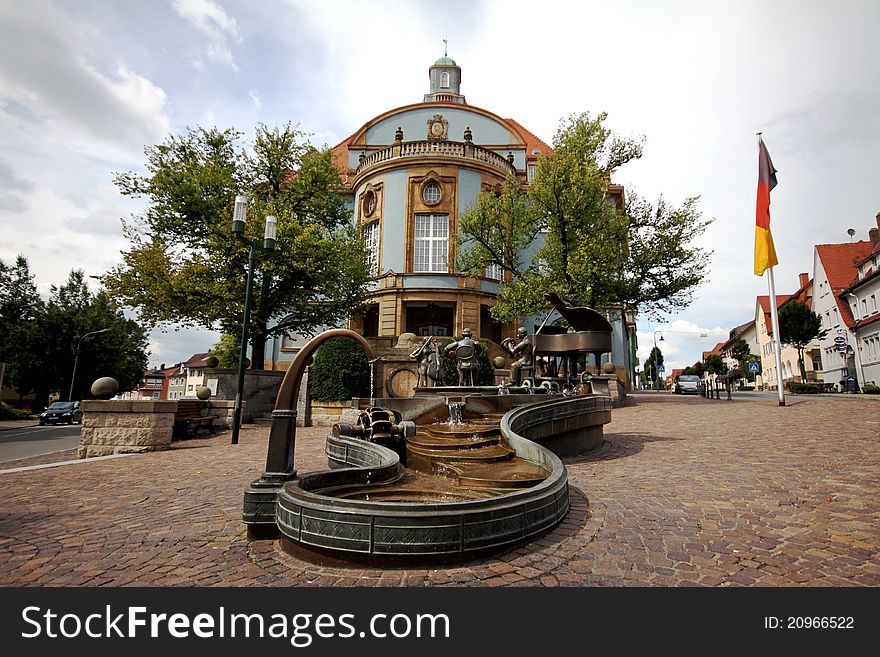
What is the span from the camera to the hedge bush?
17.0 m

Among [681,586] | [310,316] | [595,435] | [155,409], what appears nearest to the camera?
[681,586]

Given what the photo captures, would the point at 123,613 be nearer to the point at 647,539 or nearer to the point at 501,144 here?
the point at 647,539

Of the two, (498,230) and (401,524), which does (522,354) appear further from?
(498,230)

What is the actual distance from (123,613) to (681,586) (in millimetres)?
3550

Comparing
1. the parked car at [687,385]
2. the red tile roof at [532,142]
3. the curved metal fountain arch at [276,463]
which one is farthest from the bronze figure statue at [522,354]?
the red tile roof at [532,142]

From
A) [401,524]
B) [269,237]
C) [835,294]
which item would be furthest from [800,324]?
[401,524]

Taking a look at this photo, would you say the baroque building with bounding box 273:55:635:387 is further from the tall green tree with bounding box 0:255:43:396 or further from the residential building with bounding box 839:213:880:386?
the tall green tree with bounding box 0:255:43:396

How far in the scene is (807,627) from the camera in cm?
268

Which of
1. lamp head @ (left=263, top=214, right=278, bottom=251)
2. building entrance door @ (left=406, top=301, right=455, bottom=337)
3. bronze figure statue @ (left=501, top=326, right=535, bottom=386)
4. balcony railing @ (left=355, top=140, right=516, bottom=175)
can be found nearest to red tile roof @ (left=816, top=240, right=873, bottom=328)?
balcony railing @ (left=355, top=140, right=516, bottom=175)

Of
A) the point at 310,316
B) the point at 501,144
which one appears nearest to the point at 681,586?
the point at 310,316

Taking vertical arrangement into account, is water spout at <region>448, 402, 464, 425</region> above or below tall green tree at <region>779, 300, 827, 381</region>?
below

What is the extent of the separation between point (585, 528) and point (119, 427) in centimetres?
1111

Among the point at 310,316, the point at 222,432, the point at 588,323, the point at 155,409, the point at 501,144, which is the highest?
the point at 501,144

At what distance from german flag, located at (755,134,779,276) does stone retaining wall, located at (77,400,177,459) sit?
22409 mm
